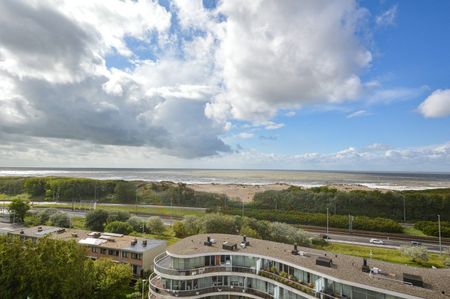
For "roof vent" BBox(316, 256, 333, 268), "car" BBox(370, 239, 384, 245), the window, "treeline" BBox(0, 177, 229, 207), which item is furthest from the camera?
Answer: "treeline" BBox(0, 177, 229, 207)

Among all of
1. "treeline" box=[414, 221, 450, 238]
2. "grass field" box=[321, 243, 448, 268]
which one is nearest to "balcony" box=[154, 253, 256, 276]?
"grass field" box=[321, 243, 448, 268]

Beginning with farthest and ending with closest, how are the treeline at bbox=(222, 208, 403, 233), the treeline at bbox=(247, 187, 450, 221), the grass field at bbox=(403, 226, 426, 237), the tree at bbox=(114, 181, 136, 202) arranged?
the tree at bbox=(114, 181, 136, 202) < the treeline at bbox=(247, 187, 450, 221) < the treeline at bbox=(222, 208, 403, 233) < the grass field at bbox=(403, 226, 426, 237)

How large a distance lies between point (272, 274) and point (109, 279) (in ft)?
71.1

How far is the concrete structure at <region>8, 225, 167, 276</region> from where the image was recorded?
47809 millimetres

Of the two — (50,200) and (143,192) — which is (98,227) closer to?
(143,192)

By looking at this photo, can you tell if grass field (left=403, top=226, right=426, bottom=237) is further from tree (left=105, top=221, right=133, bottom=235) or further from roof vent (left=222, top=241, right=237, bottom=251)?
tree (left=105, top=221, right=133, bottom=235)

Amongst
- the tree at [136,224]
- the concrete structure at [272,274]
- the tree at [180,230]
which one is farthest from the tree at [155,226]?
the concrete structure at [272,274]

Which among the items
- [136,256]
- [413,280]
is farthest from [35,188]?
[413,280]

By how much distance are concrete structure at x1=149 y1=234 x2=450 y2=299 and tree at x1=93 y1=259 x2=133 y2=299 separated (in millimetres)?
5850

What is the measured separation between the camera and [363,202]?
4104 inches

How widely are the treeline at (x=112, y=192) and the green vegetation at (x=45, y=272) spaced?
86808 millimetres

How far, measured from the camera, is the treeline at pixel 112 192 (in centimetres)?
12825

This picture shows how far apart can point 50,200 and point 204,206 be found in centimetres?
7560

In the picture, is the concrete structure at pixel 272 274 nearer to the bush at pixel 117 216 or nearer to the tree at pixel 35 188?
the bush at pixel 117 216
